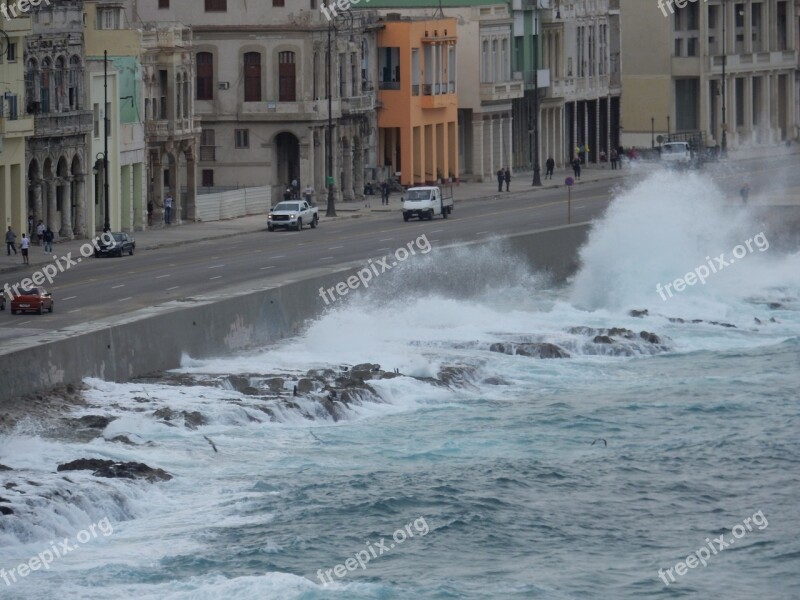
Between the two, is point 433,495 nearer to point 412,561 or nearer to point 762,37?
point 412,561

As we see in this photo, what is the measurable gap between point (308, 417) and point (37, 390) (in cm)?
646

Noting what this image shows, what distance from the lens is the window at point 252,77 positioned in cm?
10062

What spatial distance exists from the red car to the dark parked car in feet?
52.4

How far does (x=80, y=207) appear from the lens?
8375 centimetres

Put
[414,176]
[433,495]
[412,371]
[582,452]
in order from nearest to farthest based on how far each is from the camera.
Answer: [433,495], [582,452], [412,371], [414,176]

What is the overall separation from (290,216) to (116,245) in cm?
1285

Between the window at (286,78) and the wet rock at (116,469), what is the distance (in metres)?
54.4

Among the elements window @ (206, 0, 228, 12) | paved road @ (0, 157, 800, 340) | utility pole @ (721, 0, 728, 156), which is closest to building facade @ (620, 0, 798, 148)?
utility pole @ (721, 0, 728, 156)

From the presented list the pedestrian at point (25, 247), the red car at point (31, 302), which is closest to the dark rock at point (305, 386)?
the red car at point (31, 302)

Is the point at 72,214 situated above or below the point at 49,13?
below

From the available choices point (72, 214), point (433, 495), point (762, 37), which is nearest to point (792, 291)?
point (72, 214)

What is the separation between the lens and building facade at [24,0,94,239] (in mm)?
80438

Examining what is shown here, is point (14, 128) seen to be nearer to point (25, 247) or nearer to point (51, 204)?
point (51, 204)

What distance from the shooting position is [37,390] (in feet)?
172
